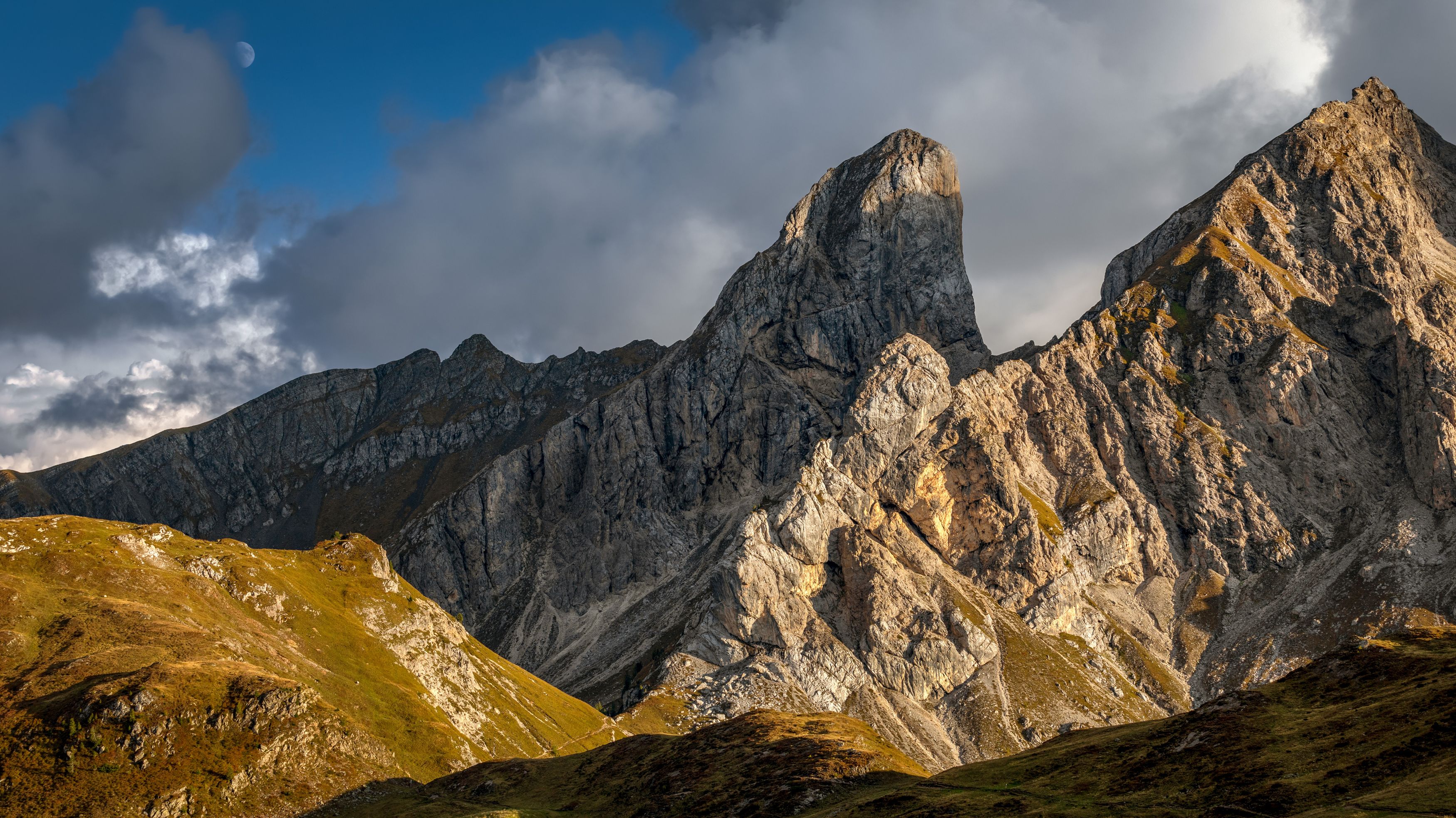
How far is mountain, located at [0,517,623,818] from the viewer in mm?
106875

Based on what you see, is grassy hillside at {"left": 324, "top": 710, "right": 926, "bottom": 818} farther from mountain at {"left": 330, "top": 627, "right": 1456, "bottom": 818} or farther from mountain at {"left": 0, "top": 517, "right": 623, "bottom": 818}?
mountain at {"left": 0, "top": 517, "right": 623, "bottom": 818}

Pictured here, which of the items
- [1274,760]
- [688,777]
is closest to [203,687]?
[688,777]

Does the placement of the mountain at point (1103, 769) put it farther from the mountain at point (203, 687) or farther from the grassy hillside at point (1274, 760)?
the mountain at point (203, 687)

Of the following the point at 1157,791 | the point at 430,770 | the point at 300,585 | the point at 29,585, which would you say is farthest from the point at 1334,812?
the point at 300,585

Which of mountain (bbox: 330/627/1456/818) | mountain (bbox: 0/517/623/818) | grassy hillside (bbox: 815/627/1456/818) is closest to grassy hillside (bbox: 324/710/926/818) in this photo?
mountain (bbox: 330/627/1456/818)

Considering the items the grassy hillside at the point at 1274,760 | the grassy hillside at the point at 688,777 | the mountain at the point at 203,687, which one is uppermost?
the mountain at the point at 203,687

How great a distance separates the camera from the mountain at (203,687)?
107 meters

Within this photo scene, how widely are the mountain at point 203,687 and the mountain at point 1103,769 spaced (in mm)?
8892

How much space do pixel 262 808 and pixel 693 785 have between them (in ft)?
155

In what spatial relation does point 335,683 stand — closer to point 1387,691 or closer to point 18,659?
point 18,659

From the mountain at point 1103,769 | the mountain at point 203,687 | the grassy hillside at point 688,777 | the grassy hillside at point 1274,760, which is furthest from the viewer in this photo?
the mountain at point 203,687

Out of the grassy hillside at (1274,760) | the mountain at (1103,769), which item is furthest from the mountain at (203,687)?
the grassy hillside at (1274,760)

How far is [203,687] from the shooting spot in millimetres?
117625

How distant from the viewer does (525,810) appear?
11294 cm
